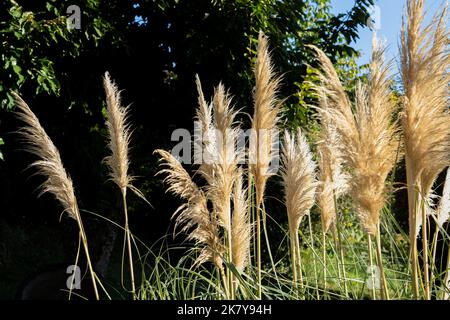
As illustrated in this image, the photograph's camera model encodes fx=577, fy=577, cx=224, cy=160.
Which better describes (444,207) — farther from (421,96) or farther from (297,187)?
(421,96)

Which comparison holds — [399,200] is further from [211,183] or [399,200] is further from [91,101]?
[211,183]

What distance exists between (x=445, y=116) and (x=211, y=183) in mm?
955

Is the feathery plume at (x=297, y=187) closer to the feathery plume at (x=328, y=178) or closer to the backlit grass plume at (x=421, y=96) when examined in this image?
the feathery plume at (x=328, y=178)

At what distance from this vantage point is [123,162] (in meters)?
2.69

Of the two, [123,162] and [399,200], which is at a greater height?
[399,200]

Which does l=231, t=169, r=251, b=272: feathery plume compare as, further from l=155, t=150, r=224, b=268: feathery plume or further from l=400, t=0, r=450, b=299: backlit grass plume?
l=400, t=0, r=450, b=299: backlit grass plume

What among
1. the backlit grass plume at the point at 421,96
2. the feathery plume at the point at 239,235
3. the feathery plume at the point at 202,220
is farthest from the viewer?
the feathery plume at the point at 239,235

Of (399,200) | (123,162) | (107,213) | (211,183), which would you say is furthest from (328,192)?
(399,200)

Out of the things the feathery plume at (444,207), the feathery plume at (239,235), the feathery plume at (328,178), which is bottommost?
the feathery plume at (239,235)

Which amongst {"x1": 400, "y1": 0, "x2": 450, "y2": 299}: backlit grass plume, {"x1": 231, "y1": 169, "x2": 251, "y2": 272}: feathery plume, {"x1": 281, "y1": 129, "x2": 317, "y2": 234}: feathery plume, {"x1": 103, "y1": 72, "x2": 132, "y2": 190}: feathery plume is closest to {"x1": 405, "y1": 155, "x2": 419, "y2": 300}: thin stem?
{"x1": 400, "y1": 0, "x2": 450, "y2": 299}: backlit grass plume

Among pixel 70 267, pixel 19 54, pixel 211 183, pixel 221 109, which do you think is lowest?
pixel 70 267

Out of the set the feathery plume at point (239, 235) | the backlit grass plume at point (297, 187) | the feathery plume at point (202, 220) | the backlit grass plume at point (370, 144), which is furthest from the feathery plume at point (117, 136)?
the backlit grass plume at point (370, 144)

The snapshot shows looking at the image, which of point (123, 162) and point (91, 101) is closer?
point (123, 162)

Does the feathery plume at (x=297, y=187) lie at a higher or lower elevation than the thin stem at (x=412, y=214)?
higher
